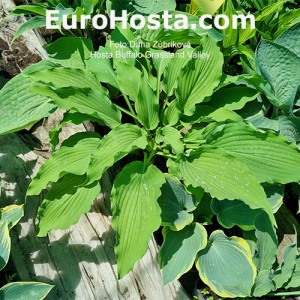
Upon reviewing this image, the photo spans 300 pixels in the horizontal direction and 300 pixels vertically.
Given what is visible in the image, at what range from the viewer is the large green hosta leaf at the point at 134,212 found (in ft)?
Result: 5.57

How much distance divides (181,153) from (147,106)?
24 centimetres

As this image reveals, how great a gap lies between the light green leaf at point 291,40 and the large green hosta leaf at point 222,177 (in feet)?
2.37

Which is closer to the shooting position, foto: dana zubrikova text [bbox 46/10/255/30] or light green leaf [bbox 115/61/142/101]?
light green leaf [bbox 115/61/142/101]

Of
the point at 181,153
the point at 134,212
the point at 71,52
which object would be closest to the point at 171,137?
the point at 181,153

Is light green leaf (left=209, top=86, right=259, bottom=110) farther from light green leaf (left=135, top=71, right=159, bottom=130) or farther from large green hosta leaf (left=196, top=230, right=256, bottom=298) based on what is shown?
large green hosta leaf (left=196, top=230, right=256, bottom=298)

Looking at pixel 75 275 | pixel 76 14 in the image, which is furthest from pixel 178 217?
pixel 76 14

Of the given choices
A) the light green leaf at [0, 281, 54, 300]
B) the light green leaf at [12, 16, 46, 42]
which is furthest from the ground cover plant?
the light green leaf at [0, 281, 54, 300]

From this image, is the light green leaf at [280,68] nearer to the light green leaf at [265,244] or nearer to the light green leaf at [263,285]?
the light green leaf at [265,244]

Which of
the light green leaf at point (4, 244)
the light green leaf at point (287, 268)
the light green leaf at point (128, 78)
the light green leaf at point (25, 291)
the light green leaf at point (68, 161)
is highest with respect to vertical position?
the light green leaf at point (128, 78)

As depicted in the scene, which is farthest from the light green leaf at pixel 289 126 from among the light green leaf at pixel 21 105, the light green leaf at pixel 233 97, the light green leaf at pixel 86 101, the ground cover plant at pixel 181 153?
the light green leaf at pixel 21 105

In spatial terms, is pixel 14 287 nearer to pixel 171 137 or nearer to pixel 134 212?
pixel 134 212

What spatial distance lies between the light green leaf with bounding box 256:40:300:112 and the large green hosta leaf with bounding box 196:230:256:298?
0.65 meters

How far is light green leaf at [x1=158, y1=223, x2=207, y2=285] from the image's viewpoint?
1805 mm

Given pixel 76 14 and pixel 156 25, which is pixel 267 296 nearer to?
pixel 156 25
